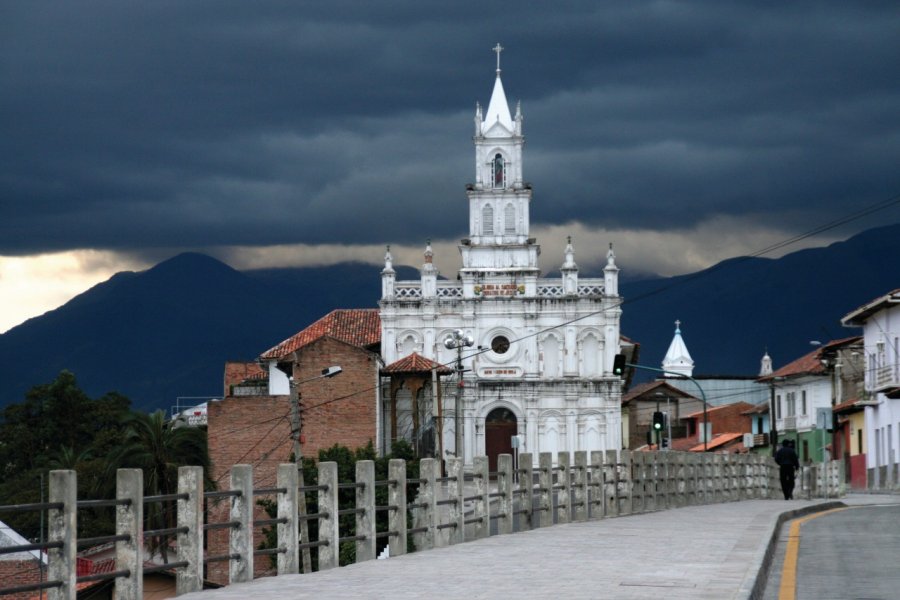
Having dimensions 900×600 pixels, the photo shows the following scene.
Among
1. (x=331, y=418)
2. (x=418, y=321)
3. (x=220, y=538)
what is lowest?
(x=220, y=538)

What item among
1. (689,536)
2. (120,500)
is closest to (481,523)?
(689,536)

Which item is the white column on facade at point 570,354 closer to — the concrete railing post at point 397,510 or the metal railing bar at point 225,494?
the concrete railing post at point 397,510

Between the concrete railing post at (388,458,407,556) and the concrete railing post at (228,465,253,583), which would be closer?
the concrete railing post at (228,465,253,583)

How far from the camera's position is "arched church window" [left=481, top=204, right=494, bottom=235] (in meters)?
95.8

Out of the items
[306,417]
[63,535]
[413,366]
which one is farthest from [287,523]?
[413,366]

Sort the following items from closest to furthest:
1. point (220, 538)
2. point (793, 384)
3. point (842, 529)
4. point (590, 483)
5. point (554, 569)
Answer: point (554, 569) → point (842, 529) → point (590, 483) → point (220, 538) → point (793, 384)

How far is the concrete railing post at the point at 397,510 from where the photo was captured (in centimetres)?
2077

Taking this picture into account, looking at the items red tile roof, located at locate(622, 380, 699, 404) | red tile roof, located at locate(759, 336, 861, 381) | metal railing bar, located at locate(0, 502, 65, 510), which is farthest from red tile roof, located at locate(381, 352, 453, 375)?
metal railing bar, located at locate(0, 502, 65, 510)

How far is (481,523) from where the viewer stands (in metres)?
24.3

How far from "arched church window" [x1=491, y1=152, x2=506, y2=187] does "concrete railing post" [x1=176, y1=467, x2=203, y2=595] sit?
82.9 m

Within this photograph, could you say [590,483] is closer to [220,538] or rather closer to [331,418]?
[220,538]

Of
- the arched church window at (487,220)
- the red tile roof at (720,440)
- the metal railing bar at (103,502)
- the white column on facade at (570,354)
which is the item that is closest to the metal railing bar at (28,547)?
the metal railing bar at (103,502)

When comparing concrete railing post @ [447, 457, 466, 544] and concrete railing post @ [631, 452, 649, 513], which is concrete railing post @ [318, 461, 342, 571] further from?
concrete railing post @ [631, 452, 649, 513]

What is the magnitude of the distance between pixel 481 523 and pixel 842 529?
7.10m
